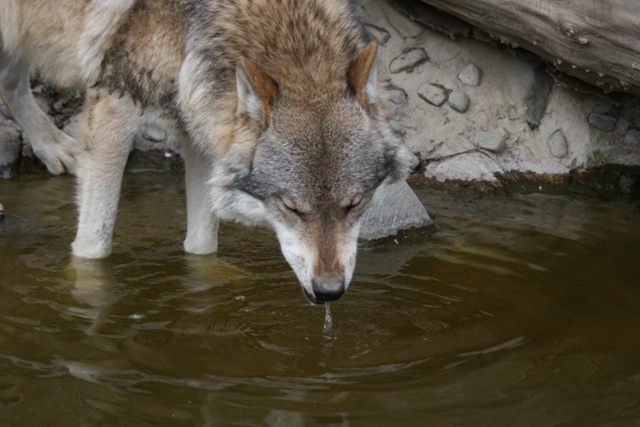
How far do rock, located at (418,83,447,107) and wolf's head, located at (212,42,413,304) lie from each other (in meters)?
2.82

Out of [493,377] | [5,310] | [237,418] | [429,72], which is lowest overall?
[5,310]

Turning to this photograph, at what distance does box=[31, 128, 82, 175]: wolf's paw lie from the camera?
19.8 ft

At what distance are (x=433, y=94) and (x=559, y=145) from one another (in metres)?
1.02

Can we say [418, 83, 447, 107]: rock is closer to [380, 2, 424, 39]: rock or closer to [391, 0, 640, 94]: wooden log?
[380, 2, 424, 39]: rock

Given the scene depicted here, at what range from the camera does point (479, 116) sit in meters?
6.62

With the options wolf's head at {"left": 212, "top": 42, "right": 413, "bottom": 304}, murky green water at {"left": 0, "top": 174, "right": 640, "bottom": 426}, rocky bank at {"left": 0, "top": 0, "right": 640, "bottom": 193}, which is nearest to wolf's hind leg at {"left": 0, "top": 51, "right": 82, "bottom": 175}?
murky green water at {"left": 0, "top": 174, "right": 640, "bottom": 426}

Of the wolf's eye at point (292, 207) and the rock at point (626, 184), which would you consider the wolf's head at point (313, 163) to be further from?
the rock at point (626, 184)

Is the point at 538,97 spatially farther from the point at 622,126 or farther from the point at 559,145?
the point at 622,126

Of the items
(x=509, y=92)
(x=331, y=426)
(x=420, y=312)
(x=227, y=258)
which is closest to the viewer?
(x=331, y=426)

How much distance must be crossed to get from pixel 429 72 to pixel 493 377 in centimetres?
358

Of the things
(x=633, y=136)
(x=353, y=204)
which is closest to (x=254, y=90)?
(x=353, y=204)

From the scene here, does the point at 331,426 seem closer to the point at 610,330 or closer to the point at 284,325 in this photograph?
the point at 284,325

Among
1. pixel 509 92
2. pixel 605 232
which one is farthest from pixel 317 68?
pixel 509 92

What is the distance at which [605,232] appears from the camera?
5.55 meters
